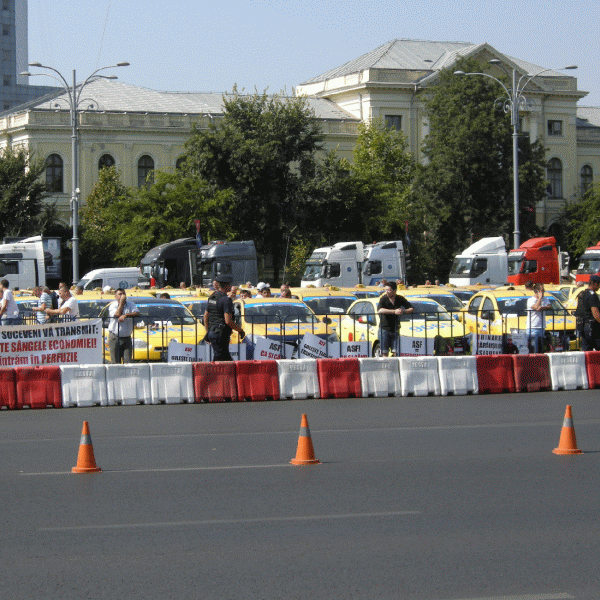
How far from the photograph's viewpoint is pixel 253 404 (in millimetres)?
16391

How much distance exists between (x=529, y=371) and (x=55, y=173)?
2347 inches

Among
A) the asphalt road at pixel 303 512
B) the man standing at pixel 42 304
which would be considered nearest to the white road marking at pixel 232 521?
the asphalt road at pixel 303 512

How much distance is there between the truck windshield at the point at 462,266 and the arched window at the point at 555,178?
1423 inches

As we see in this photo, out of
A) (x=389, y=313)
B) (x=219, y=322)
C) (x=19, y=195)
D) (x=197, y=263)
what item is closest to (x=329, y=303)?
(x=389, y=313)

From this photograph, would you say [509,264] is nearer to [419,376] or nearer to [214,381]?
[419,376]

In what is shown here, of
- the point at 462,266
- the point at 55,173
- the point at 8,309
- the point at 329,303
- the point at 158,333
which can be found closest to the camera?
the point at 158,333

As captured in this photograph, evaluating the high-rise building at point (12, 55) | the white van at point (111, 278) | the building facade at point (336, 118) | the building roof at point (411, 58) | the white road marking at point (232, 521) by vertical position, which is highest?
the high-rise building at point (12, 55)

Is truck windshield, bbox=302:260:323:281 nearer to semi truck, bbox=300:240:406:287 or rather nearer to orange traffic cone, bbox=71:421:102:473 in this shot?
semi truck, bbox=300:240:406:287

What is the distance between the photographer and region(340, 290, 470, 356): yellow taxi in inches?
799

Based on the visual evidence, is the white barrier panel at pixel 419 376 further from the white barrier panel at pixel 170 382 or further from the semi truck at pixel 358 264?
the semi truck at pixel 358 264

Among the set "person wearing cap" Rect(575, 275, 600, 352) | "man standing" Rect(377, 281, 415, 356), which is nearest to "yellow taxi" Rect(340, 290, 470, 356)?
"man standing" Rect(377, 281, 415, 356)

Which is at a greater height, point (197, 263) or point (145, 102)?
point (145, 102)

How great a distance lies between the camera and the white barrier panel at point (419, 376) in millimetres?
17234

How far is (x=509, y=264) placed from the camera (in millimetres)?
49406
